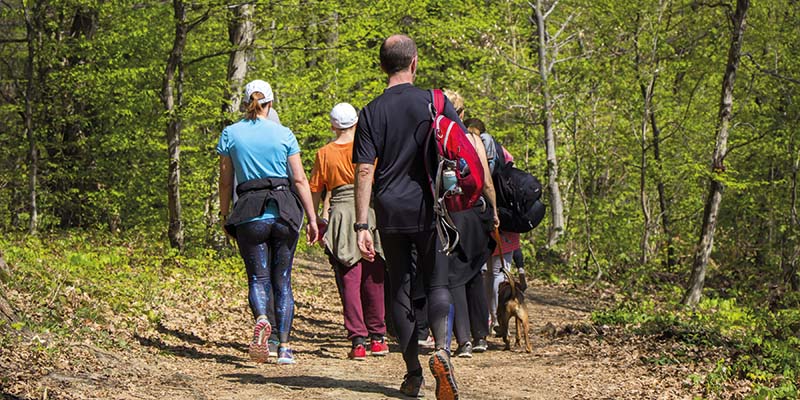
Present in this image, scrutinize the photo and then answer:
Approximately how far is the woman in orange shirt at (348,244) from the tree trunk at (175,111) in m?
6.02

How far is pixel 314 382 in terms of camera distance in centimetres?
662

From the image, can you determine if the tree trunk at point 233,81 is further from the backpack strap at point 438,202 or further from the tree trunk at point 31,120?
the backpack strap at point 438,202

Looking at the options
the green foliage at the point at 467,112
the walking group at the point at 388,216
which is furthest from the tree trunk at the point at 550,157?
the walking group at the point at 388,216

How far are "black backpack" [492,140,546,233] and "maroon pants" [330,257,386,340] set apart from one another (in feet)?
4.32

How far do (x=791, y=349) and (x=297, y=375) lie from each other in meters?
4.30

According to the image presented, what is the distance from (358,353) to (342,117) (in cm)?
210

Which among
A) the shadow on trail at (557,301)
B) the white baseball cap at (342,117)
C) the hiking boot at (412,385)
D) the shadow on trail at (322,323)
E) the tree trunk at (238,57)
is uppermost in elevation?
the tree trunk at (238,57)

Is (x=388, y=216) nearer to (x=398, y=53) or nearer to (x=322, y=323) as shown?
(x=398, y=53)

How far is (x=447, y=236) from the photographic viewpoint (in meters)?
5.58

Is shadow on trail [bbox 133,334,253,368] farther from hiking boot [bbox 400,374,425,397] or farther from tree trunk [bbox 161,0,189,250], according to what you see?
tree trunk [bbox 161,0,189,250]

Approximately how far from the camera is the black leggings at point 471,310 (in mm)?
7801

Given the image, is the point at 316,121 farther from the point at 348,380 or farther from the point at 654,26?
the point at 348,380

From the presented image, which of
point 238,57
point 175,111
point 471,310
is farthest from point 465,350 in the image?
point 238,57

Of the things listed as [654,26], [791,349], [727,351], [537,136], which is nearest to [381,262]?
[727,351]
